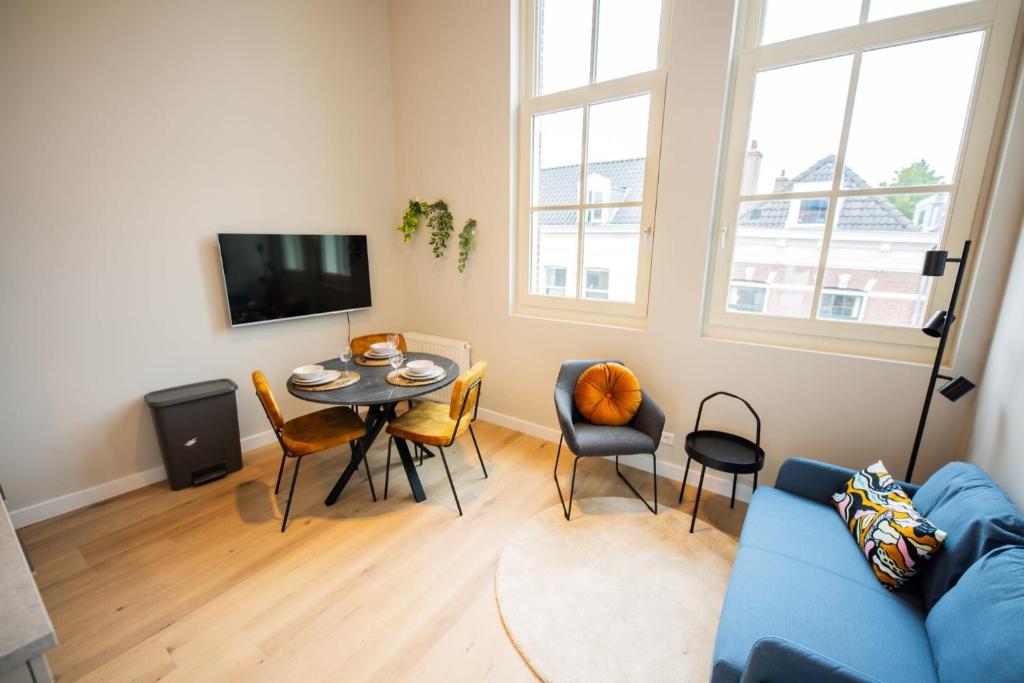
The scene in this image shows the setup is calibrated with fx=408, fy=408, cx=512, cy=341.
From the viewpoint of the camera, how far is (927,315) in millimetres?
1986

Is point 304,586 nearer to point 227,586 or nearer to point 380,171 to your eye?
point 227,586

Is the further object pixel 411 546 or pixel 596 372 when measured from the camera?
pixel 596 372

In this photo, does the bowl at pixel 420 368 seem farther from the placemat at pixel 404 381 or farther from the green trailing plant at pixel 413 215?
the green trailing plant at pixel 413 215

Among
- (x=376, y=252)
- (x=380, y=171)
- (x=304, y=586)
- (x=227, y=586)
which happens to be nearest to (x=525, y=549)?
(x=304, y=586)

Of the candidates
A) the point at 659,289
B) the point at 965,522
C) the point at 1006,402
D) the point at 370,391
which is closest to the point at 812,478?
the point at 965,522

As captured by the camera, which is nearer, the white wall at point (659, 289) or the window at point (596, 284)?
the white wall at point (659, 289)

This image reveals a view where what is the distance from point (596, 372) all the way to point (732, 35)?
196cm

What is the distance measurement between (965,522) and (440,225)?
3339 mm

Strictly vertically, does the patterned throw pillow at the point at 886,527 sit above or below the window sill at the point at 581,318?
below

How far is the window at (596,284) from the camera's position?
9.55 feet

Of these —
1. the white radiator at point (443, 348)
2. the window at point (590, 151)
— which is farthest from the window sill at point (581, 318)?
the white radiator at point (443, 348)

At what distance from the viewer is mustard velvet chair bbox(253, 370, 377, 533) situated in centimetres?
213

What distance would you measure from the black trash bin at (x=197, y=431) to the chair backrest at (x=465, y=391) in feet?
5.09

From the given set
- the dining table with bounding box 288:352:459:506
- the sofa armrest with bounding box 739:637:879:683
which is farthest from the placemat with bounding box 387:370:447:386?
the sofa armrest with bounding box 739:637:879:683
